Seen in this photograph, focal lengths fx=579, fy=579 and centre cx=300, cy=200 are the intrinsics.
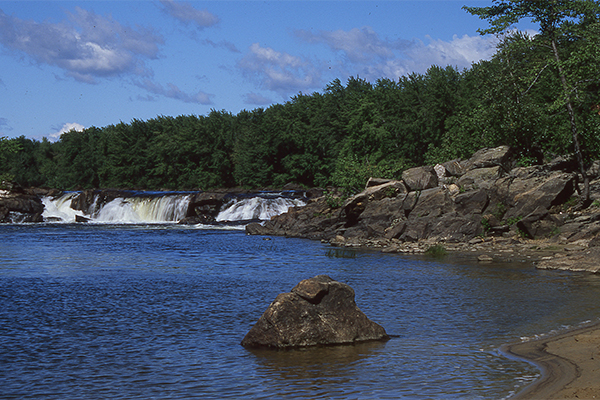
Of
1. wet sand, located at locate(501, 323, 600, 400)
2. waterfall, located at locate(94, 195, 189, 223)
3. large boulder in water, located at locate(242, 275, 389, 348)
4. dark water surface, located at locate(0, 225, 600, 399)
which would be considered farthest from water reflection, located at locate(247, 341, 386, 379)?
waterfall, located at locate(94, 195, 189, 223)

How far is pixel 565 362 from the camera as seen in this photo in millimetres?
11586

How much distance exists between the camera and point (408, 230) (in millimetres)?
37719

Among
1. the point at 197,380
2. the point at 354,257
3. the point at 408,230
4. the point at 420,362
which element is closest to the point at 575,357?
the point at 420,362

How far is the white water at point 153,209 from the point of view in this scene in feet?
209

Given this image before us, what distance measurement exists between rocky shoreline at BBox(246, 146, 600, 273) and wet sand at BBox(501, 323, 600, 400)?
11779 mm

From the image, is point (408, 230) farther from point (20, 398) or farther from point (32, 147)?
point (32, 147)

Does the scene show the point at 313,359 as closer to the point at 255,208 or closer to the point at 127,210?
the point at 255,208

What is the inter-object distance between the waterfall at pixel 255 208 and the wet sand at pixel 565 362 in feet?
163

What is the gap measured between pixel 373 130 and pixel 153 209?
97.2ft

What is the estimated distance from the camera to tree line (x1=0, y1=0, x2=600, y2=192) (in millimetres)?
35219

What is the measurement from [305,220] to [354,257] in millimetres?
19067

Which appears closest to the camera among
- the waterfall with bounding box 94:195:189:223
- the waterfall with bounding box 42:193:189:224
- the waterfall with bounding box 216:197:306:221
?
the waterfall with bounding box 216:197:306:221

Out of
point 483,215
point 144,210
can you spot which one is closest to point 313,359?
point 483,215

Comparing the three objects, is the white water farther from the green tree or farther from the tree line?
the green tree
